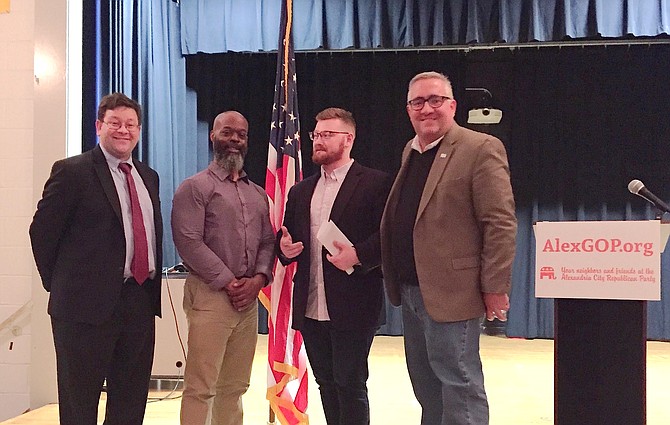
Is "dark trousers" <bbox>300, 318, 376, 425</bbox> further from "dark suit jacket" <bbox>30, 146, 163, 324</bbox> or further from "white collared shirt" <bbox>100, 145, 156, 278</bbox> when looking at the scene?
"dark suit jacket" <bbox>30, 146, 163, 324</bbox>

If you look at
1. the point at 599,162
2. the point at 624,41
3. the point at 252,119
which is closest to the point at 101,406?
the point at 252,119

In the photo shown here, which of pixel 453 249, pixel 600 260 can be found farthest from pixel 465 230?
pixel 600 260

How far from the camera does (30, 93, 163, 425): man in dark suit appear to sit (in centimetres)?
226

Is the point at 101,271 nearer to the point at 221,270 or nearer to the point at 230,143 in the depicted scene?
the point at 221,270

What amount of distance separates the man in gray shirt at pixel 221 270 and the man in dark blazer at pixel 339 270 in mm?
178

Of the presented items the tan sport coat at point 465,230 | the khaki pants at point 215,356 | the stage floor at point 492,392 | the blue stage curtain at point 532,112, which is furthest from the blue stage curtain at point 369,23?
the tan sport coat at point 465,230

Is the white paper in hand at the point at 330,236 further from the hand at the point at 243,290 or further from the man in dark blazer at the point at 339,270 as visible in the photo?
the hand at the point at 243,290

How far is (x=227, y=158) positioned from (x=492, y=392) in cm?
270

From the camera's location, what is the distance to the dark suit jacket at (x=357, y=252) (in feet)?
7.97

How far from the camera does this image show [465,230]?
83.2 inches

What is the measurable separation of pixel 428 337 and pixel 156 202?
1268 millimetres

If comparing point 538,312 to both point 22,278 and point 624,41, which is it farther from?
point 22,278

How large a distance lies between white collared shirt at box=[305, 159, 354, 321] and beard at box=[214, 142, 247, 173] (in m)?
0.37

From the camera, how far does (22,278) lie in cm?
377
